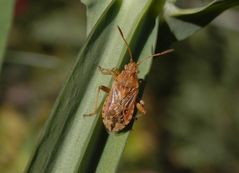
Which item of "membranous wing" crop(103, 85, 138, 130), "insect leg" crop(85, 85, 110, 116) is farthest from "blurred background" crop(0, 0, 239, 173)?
"insect leg" crop(85, 85, 110, 116)

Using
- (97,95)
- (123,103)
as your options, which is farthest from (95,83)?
(123,103)

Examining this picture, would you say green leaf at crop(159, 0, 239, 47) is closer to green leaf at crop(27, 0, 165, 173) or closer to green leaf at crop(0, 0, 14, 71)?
green leaf at crop(27, 0, 165, 173)

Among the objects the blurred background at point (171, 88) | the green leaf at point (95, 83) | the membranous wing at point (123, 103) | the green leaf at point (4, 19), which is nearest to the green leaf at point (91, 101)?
the green leaf at point (95, 83)

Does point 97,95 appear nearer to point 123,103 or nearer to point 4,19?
point 4,19

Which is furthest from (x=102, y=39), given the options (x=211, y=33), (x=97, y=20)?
(x=211, y=33)

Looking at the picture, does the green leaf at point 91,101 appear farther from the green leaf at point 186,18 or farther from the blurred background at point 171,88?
the blurred background at point 171,88

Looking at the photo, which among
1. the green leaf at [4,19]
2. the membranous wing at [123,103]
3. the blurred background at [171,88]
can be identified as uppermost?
the green leaf at [4,19]

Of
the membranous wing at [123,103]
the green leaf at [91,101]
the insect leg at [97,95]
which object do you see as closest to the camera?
the green leaf at [91,101]
